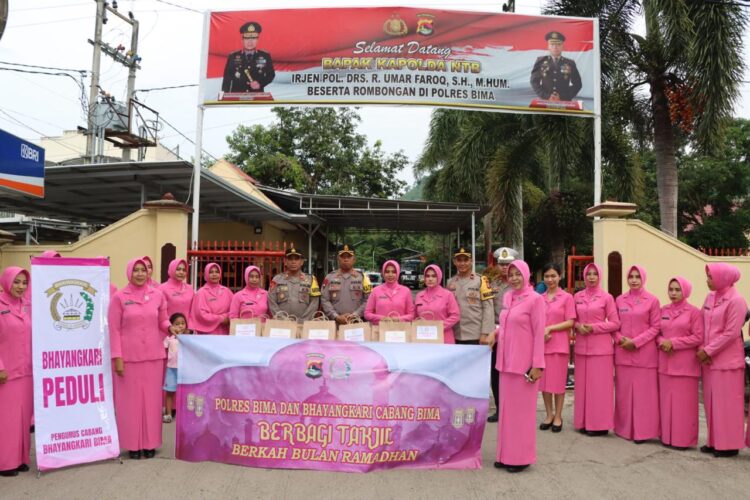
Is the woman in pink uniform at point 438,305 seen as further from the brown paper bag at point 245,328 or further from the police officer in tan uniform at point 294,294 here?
the brown paper bag at point 245,328

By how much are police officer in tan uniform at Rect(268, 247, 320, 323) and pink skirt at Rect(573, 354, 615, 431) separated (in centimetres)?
279

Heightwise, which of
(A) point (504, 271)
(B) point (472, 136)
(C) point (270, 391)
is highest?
(B) point (472, 136)

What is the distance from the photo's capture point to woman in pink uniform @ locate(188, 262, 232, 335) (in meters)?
5.75

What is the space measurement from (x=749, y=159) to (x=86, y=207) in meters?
25.0

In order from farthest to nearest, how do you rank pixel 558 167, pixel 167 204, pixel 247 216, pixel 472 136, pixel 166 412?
1. pixel 247 216
2. pixel 472 136
3. pixel 558 167
4. pixel 167 204
5. pixel 166 412

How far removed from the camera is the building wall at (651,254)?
7.88 m

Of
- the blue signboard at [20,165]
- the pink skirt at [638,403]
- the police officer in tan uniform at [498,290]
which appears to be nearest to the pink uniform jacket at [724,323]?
the pink skirt at [638,403]

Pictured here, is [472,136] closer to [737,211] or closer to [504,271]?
[504,271]

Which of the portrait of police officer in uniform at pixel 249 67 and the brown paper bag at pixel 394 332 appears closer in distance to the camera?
the brown paper bag at pixel 394 332

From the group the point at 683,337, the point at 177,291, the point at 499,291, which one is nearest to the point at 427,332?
the point at 499,291

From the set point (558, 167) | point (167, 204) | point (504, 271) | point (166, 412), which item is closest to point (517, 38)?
point (558, 167)

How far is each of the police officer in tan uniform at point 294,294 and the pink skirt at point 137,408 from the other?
1.49 meters

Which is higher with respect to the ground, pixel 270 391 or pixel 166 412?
pixel 270 391

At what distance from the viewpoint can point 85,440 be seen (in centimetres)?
451
